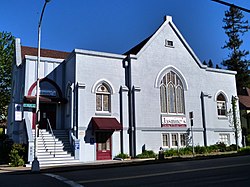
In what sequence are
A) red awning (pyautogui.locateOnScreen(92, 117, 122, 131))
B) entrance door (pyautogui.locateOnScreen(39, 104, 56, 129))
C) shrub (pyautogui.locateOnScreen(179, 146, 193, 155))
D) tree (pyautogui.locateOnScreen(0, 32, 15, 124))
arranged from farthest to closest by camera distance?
tree (pyautogui.locateOnScreen(0, 32, 15, 124)) → shrub (pyautogui.locateOnScreen(179, 146, 193, 155)) → entrance door (pyautogui.locateOnScreen(39, 104, 56, 129)) → red awning (pyautogui.locateOnScreen(92, 117, 122, 131))

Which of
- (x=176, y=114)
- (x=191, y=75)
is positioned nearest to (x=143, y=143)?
(x=176, y=114)

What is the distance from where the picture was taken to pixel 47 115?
23.5 m

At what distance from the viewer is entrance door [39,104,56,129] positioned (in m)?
23.3

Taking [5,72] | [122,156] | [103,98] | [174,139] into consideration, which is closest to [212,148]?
[174,139]

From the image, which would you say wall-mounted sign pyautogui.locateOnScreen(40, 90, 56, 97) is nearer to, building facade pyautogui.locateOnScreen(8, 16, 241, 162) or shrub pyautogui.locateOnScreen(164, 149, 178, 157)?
building facade pyautogui.locateOnScreen(8, 16, 241, 162)

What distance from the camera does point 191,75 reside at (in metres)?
26.6

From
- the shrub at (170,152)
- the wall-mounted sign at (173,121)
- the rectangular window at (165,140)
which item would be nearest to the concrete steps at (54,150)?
the shrub at (170,152)

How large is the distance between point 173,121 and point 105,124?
6699mm

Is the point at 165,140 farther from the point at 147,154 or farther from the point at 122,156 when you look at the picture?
the point at 122,156

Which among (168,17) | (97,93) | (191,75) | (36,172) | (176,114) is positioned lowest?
(36,172)

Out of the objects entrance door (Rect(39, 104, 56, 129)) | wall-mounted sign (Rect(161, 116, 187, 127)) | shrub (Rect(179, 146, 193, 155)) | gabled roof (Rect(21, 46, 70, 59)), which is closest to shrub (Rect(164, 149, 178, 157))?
shrub (Rect(179, 146, 193, 155))

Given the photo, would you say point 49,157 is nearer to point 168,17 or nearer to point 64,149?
point 64,149

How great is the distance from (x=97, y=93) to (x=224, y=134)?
45.2ft

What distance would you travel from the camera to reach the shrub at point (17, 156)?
18250 millimetres
